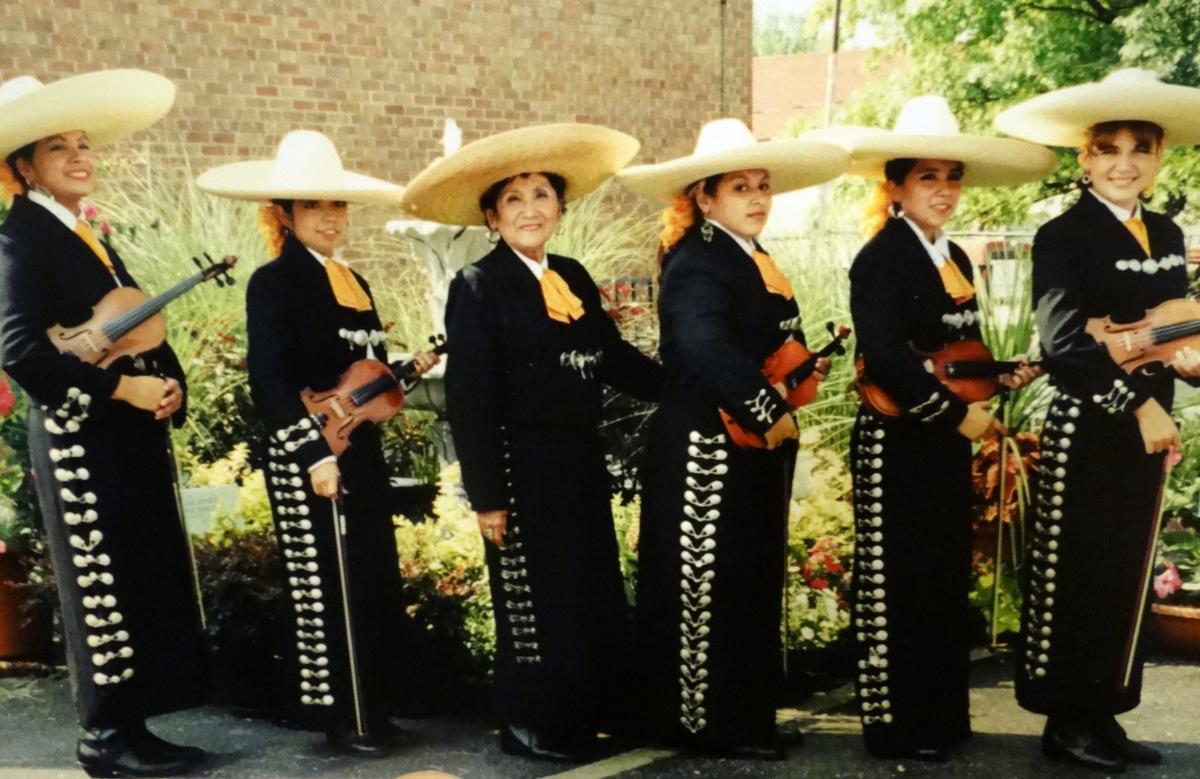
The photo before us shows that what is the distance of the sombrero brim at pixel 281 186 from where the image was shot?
4133 millimetres

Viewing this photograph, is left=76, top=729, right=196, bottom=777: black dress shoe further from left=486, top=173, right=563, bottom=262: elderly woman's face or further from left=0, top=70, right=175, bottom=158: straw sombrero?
Answer: left=486, top=173, right=563, bottom=262: elderly woman's face

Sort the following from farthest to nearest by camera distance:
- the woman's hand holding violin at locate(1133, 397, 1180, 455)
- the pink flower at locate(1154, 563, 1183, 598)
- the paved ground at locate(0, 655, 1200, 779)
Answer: the pink flower at locate(1154, 563, 1183, 598), the paved ground at locate(0, 655, 1200, 779), the woman's hand holding violin at locate(1133, 397, 1180, 455)

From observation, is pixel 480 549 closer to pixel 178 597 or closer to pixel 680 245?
pixel 178 597

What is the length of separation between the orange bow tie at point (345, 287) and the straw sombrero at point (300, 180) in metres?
0.24

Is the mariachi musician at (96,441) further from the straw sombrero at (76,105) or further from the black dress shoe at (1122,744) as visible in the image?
the black dress shoe at (1122,744)

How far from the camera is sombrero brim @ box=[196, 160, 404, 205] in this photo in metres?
4.13

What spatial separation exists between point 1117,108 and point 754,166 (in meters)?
1.16

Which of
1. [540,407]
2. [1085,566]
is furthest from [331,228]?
[1085,566]

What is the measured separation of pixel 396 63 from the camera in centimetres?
1104

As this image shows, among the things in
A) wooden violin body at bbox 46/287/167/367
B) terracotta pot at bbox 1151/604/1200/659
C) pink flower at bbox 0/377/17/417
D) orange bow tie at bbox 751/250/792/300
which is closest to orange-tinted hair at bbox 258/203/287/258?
wooden violin body at bbox 46/287/167/367

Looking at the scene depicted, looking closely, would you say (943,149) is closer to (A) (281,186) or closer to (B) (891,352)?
(B) (891,352)

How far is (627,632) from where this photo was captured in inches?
172

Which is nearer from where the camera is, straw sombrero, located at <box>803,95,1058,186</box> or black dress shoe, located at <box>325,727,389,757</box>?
straw sombrero, located at <box>803,95,1058,186</box>

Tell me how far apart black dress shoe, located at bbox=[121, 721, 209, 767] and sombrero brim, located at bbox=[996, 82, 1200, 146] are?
367cm
